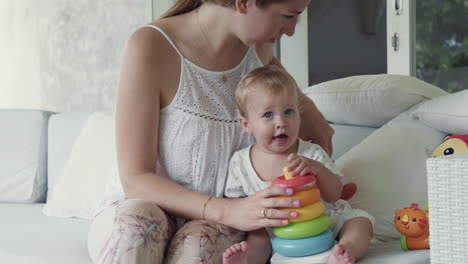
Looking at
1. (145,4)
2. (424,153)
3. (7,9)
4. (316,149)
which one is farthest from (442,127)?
(7,9)

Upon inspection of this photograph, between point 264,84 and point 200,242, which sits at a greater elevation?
point 264,84

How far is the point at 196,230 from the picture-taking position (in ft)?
4.62

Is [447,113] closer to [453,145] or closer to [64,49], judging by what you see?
[453,145]

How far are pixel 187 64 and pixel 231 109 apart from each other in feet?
A: 0.54

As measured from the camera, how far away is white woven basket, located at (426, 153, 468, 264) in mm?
1204

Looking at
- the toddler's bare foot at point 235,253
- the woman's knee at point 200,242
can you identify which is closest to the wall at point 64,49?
the woman's knee at point 200,242

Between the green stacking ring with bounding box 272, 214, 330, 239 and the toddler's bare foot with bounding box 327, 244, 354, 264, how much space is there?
0.06 metres

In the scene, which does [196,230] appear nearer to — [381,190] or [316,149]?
[316,149]

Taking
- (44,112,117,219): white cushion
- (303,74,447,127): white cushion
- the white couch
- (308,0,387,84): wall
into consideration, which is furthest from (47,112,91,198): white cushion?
(308,0,387,84): wall

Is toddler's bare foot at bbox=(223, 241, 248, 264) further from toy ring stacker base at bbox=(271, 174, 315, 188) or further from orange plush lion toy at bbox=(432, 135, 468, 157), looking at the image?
orange plush lion toy at bbox=(432, 135, 468, 157)


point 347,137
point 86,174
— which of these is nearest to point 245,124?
point 347,137

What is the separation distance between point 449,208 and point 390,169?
1.71 ft

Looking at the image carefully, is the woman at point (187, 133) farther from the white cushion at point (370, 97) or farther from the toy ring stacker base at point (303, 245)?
the white cushion at point (370, 97)

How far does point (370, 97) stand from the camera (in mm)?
1933
